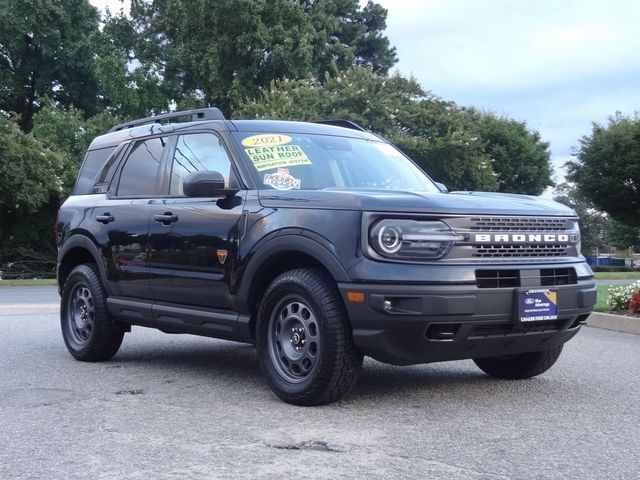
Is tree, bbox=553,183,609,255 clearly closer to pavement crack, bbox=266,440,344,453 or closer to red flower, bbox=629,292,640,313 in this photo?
→ red flower, bbox=629,292,640,313

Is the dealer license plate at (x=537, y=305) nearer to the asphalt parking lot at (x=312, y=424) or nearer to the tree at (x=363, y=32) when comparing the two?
the asphalt parking lot at (x=312, y=424)

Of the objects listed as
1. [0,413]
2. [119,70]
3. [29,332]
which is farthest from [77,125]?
[0,413]

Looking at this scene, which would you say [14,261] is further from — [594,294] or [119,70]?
[594,294]

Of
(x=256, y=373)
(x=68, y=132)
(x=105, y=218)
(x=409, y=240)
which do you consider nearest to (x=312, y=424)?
(x=409, y=240)

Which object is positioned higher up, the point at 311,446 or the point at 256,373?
the point at 311,446

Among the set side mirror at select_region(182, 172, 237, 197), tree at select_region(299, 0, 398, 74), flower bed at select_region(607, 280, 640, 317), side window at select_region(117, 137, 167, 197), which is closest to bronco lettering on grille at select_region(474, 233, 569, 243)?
side mirror at select_region(182, 172, 237, 197)

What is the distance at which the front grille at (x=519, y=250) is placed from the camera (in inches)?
200

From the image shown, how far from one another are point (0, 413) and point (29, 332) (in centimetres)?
491

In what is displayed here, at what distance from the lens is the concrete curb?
392 inches

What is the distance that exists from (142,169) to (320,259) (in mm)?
2674

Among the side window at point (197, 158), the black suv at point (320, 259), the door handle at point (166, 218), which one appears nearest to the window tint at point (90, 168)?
the black suv at point (320, 259)

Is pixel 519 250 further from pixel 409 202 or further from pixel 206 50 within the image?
pixel 206 50

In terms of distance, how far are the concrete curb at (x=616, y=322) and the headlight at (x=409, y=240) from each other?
5872 millimetres

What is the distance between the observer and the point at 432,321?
15.9 ft
